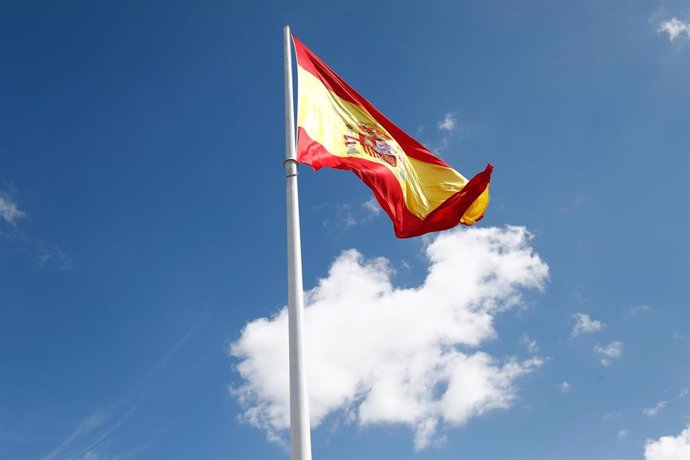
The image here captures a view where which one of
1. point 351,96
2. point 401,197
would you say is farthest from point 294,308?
point 351,96

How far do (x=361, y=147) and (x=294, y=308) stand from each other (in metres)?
5.96

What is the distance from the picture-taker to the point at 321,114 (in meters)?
15.9

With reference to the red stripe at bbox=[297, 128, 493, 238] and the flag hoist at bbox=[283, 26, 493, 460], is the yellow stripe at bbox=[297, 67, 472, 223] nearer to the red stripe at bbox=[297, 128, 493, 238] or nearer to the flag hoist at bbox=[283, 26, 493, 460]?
the flag hoist at bbox=[283, 26, 493, 460]

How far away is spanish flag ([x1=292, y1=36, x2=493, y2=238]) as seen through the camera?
1549cm

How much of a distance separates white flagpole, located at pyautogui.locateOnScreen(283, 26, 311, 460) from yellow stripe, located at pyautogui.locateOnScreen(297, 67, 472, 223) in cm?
73

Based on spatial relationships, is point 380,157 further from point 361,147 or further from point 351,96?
point 351,96

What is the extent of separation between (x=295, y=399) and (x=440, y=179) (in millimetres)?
9443

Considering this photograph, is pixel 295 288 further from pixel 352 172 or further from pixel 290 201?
pixel 352 172

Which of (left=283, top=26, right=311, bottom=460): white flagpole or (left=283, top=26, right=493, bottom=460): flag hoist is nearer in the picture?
(left=283, top=26, right=311, bottom=460): white flagpole

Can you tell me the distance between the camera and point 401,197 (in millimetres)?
17156

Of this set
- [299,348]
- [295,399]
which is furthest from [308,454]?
[299,348]

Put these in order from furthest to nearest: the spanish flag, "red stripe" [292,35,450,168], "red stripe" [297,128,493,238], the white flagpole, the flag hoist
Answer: "red stripe" [292,35,450,168] < "red stripe" [297,128,493,238] < the spanish flag < the flag hoist < the white flagpole

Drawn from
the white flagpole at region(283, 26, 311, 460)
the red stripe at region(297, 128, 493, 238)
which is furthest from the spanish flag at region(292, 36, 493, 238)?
the white flagpole at region(283, 26, 311, 460)

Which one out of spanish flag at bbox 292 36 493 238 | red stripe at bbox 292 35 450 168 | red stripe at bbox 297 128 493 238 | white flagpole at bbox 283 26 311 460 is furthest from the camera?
red stripe at bbox 292 35 450 168
